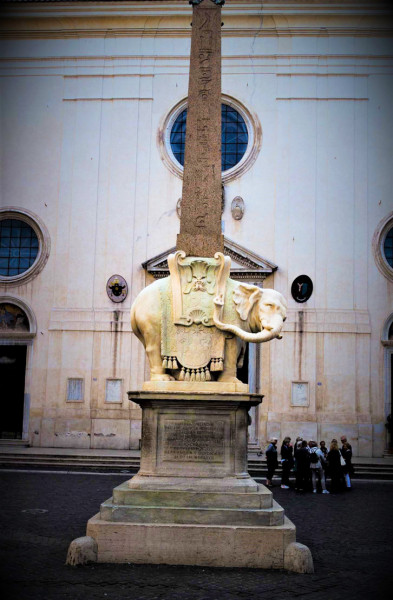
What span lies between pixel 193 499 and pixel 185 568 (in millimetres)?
705

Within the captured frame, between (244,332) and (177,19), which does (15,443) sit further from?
(244,332)

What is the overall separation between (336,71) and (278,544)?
19.9 m

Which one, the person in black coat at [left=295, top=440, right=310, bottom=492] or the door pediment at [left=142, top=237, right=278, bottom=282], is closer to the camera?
the person in black coat at [left=295, top=440, right=310, bottom=492]

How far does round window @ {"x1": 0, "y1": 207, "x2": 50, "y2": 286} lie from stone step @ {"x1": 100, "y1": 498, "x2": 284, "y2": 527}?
17.5m

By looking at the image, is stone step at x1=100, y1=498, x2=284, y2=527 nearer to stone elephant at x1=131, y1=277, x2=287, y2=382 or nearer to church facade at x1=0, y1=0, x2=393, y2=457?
stone elephant at x1=131, y1=277, x2=287, y2=382

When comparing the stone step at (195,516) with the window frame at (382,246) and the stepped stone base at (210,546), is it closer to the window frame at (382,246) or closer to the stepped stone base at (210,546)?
the stepped stone base at (210,546)

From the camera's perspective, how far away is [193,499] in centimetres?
756

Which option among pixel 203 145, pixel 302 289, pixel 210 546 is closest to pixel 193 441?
pixel 210 546

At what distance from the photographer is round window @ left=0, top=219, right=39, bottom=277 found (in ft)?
80.5

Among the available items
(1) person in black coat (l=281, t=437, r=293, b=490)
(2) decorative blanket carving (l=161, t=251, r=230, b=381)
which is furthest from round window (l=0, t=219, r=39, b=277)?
(2) decorative blanket carving (l=161, t=251, r=230, b=381)

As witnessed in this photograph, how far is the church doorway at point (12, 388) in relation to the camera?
2359cm

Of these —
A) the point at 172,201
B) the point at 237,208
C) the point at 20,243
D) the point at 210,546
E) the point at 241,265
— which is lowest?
the point at 210,546

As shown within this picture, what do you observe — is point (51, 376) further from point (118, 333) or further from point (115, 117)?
point (115, 117)

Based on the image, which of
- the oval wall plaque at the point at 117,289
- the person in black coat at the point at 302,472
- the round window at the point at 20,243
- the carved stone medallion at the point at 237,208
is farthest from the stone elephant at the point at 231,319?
the round window at the point at 20,243
